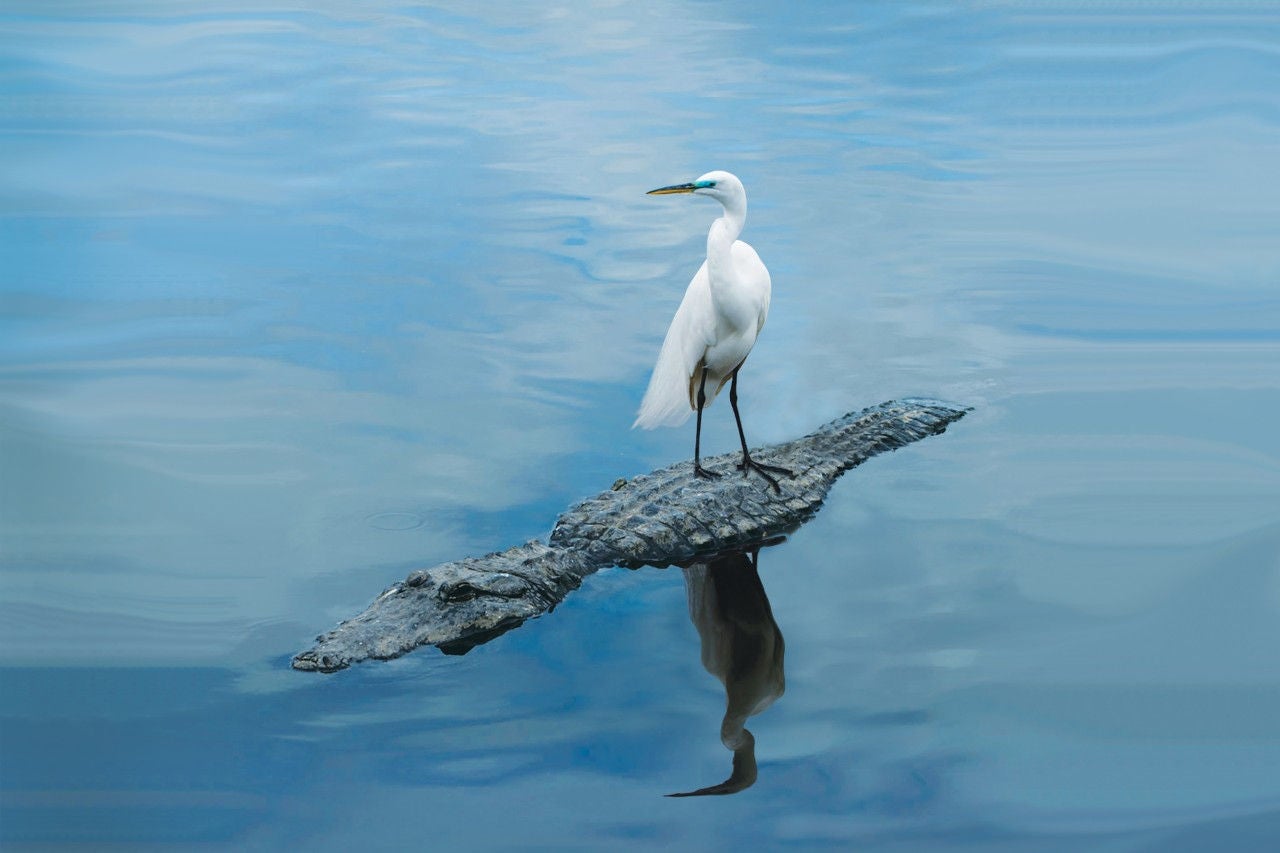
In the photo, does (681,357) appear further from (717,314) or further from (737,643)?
(737,643)

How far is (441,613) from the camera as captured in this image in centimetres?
646

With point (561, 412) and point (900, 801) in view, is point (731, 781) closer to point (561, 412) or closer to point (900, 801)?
point (900, 801)

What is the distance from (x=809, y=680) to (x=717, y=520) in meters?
1.33

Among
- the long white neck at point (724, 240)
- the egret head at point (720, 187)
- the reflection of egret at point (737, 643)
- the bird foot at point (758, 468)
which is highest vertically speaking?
the egret head at point (720, 187)

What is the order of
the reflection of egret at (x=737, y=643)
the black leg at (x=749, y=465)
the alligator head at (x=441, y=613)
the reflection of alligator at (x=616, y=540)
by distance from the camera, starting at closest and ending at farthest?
the reflection of egret at (x=737, y=643), the alligator head at (x=441, y=613), the reflection of alligator at (x=616, y=540), the black leg at (x=749, y=465)

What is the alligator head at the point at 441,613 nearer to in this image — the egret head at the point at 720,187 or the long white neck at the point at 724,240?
the long white neck at the point at 724,240

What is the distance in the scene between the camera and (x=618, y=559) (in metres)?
7.18

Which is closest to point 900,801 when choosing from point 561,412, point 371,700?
point 371,700

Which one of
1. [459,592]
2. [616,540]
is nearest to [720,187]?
[616,540]

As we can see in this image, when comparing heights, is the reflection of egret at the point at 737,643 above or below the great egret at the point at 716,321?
below

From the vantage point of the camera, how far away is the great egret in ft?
23.7

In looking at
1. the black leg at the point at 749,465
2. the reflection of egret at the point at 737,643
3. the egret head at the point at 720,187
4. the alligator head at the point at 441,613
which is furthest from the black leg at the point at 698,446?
the alligator head at the point at 441,613

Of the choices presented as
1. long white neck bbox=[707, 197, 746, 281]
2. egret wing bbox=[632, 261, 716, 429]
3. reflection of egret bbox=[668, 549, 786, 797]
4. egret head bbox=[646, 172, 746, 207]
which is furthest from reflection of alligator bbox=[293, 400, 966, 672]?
egret head bbox=[646, 172, 746, 207]

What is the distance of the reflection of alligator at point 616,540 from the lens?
20.9 ft
